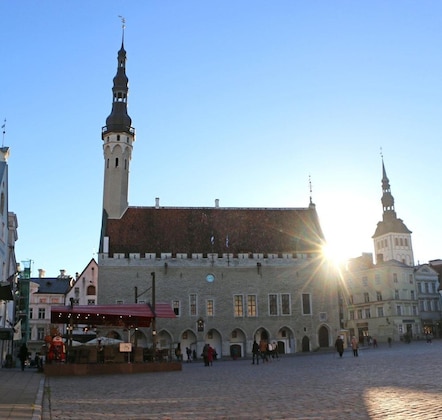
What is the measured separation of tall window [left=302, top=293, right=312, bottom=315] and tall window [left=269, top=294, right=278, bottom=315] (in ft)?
8.26

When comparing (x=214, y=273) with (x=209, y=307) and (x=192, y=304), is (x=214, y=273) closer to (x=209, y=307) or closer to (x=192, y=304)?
(x=209, y=307)

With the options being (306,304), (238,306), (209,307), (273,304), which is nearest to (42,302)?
(209,307)

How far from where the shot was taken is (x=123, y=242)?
47375 mm

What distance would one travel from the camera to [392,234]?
97938mm

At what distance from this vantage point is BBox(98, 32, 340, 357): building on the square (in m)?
45.8

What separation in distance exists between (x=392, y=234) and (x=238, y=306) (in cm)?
5924

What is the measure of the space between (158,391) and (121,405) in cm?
290

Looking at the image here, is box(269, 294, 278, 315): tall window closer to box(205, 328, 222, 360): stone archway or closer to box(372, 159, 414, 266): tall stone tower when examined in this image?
box(205, 328, 222, 360): stone archway

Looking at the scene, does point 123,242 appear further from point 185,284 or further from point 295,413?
point 295,413

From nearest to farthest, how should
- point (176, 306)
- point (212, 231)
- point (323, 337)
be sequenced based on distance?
point (176, 306) < point (323, 337) < point (212, 231)

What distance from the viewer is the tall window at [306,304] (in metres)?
47.8

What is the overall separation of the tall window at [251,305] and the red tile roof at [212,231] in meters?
4.29

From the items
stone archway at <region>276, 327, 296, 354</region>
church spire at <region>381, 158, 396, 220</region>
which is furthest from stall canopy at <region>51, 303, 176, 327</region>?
church spire at <region>381, 158, 396, 220</region>

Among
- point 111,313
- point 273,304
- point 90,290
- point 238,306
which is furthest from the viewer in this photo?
point 90,290
